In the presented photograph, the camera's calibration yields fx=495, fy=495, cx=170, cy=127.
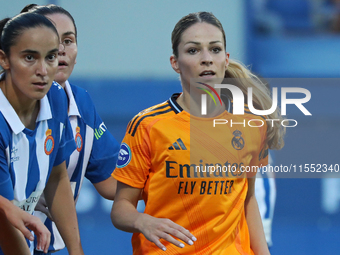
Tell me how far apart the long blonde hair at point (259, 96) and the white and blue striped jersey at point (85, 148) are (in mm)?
708

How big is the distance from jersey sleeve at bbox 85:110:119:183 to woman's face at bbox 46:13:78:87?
0.96 ft

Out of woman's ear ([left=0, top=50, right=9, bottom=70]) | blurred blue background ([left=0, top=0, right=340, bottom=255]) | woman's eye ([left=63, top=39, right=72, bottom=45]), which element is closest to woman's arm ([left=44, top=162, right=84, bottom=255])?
woman's ear ([left=0, top=50, right=9, bottom=70])

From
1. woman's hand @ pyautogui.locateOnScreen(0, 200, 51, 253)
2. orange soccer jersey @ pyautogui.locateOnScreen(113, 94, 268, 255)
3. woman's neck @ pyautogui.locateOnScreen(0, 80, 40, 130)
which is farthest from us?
orange soccer jersey @ pyautogui.locateOnScreen(113, 94, 268, 255)

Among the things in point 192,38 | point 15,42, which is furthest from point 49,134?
point 192,38

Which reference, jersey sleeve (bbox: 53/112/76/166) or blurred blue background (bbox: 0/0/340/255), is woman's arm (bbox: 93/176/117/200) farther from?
blurred blue background (bbox: 0/0/340/255)

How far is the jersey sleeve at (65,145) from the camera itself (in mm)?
2010

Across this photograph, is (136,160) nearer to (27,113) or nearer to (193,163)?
(193,163)

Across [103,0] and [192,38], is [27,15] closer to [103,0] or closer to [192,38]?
[192,38]

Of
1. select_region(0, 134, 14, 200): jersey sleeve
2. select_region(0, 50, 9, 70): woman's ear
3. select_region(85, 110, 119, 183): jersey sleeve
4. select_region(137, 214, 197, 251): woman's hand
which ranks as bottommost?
select_region(137, 214, 197, 251): woman's hand

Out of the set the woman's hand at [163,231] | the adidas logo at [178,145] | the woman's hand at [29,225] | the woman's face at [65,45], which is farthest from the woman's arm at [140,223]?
the woman's face at [65,45]

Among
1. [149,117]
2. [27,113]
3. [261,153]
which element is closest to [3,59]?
[27,113]

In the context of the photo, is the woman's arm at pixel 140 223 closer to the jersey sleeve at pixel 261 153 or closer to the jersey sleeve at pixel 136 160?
the jersey sleeve at pixel 136 160

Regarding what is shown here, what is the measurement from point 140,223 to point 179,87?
154 inches

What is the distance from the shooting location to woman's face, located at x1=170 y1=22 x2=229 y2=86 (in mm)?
1939
